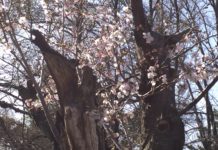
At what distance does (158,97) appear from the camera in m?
6.06

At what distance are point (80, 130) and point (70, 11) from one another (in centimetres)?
219

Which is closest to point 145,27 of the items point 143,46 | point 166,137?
point 143,46

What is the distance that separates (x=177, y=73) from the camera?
5750mm

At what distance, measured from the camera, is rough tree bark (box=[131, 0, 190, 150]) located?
584cm

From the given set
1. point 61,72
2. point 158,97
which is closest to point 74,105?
point 61,72

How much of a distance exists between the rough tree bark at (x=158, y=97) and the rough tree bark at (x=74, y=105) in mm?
1421

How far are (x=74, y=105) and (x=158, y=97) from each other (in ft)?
6.35

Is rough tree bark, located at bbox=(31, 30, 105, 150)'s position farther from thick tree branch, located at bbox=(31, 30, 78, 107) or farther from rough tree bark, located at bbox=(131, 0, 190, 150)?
rough tree bark, located at bbox=(131, 0, 190, 150)

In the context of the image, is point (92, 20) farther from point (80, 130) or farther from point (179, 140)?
A: point (80, 130)

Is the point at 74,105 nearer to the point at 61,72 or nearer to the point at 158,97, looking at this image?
the point at 61,72

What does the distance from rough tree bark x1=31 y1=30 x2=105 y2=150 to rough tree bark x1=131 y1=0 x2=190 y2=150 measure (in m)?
1.42

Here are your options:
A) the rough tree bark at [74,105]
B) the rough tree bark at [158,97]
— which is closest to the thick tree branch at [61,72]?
the rough tree bark at [74,105]

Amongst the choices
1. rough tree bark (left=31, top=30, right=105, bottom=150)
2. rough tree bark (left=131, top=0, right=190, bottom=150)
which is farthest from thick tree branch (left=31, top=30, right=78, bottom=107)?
rough tree bark (left=131, top=0, right=190, bottom=150)

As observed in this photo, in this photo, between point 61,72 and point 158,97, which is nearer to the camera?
point 61,72
